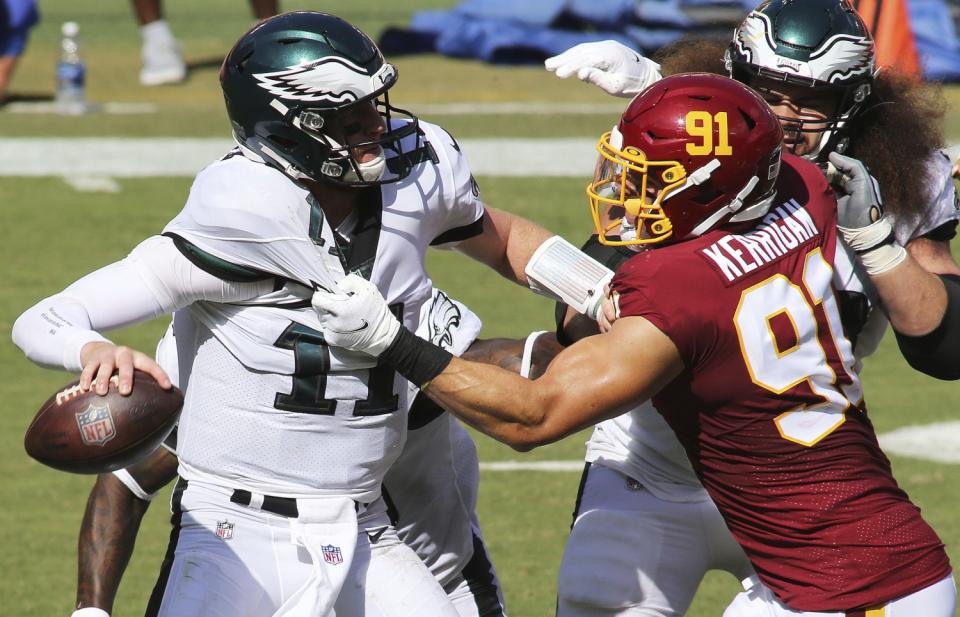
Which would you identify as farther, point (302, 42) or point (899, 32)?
point (899, 32)

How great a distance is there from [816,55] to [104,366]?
193 centimetres

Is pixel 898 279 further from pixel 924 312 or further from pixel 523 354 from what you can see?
pixel 523 354

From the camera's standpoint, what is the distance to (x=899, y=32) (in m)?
7.94

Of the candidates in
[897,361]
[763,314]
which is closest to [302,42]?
[763,314]

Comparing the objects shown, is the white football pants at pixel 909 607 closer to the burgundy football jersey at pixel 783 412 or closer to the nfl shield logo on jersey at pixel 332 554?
the burgundy football jersey at pixel 783 412

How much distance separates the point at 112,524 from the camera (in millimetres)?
4215

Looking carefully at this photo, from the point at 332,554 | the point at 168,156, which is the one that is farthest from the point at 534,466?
the point at 168,156

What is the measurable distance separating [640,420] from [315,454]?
3.18 feet

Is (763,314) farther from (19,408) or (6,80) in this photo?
(6,80)

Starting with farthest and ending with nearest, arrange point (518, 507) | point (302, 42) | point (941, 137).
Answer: point (518, 507)
point (941, 137)
point (302, 42)

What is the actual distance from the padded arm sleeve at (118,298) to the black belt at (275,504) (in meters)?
0.48

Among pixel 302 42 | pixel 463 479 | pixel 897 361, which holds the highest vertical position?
pixel 302 42

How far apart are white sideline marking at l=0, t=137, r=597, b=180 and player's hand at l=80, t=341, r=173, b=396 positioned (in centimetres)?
687

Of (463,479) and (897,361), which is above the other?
(463,479)
